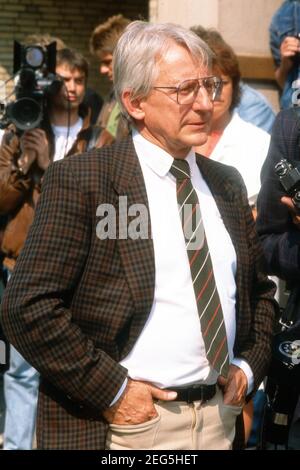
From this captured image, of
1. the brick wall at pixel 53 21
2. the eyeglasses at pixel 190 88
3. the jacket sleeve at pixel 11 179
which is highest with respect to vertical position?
the eyeglasses at pixel 190 88

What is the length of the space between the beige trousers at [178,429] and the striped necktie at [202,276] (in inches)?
5.5

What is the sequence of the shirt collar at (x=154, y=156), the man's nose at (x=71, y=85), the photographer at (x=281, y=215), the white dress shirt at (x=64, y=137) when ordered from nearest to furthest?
the shirt collar at (x=154, y=156) < the photographer at (x=281, y=215) < the white dress shirt at (x=64, y=137) < the man's nose at (x=71, y=85)

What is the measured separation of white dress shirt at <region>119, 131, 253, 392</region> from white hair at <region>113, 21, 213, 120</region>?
19cm

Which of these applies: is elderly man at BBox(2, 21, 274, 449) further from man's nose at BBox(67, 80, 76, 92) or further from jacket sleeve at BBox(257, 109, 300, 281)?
man's nose at BBox(67, 80, 76, 92)

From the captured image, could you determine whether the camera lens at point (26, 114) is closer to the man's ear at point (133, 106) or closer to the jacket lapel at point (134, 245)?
the man's ear at point (133, 106)

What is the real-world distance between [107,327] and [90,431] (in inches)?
12.5

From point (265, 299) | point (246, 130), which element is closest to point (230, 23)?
point (246, 130)

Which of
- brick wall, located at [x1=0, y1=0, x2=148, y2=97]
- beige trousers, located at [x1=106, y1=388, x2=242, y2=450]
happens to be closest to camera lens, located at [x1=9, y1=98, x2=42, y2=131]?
beige trousers, located at [x1=106, y1=388, x2=242, y2=450]

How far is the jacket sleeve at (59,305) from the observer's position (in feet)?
9.33

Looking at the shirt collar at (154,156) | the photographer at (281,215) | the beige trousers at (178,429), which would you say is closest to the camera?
the beige trousers at (178,429)

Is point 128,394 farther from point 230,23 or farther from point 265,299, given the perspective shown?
point 230,23

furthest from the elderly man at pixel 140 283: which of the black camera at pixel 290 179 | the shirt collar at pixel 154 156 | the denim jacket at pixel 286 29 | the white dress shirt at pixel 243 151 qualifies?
the denim jacket at pixel 286 29

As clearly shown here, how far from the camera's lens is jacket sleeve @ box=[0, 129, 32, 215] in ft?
17.0

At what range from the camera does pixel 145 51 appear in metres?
3.00
